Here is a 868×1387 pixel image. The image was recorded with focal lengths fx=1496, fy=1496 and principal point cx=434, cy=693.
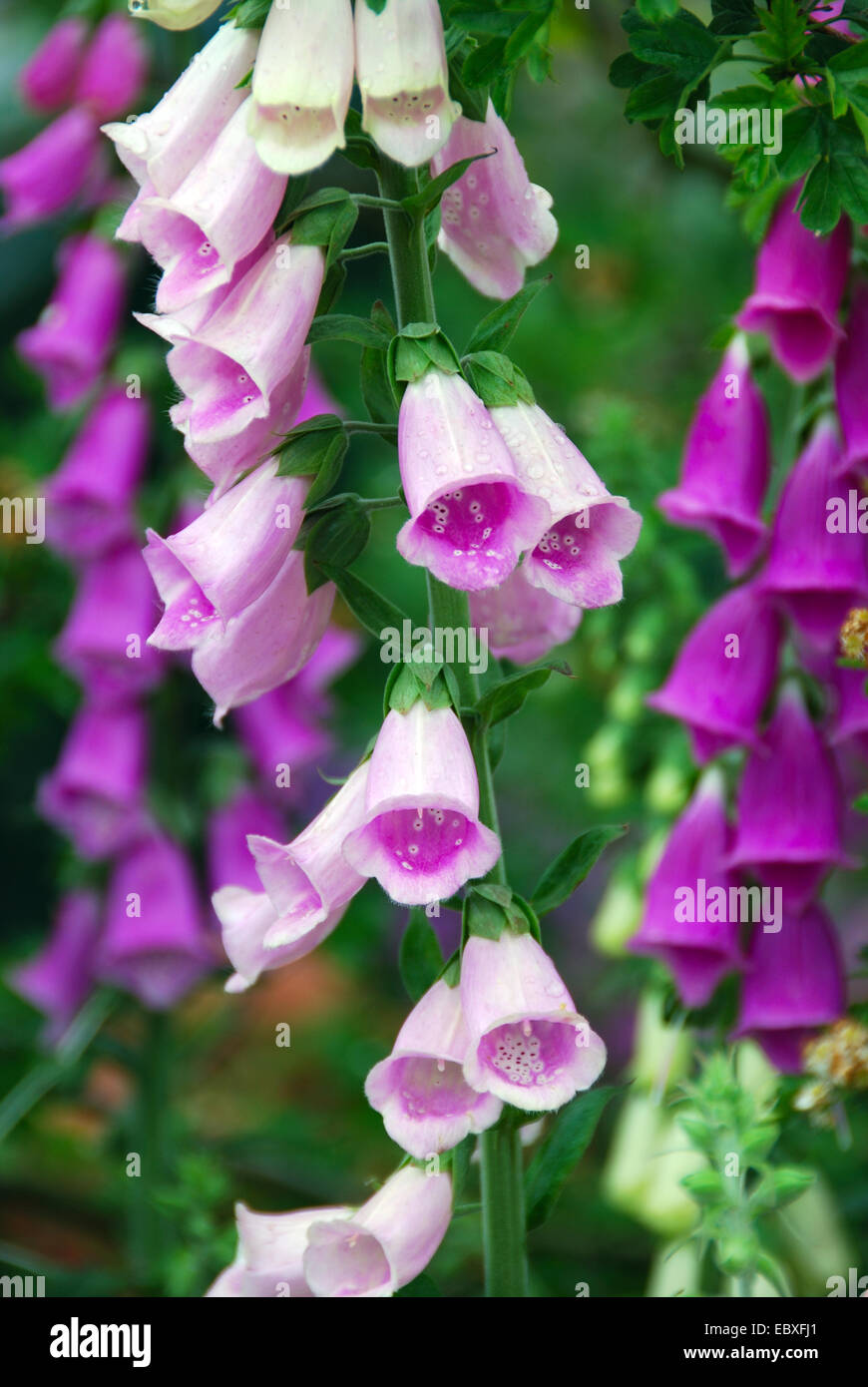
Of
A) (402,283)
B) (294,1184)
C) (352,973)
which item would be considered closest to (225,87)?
(402,283)

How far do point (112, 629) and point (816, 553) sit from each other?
2.93 ft

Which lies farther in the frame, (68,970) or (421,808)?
(68,970)

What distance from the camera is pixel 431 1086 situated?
2.66ft

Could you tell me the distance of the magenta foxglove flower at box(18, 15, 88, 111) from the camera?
168cm

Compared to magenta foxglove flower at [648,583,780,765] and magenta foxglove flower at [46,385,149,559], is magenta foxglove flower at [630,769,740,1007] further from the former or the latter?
magenta foxglove flower at [46,385,149,559]

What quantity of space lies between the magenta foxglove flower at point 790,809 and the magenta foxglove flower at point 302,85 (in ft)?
2.06

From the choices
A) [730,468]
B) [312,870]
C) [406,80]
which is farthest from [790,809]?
[406,80]

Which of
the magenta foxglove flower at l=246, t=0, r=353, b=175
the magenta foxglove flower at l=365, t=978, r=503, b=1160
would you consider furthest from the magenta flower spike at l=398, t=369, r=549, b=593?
the magenta foxglove flower at l=365, t=978, r=503, b=1160

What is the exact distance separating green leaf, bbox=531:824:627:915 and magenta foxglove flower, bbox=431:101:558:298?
325 mm

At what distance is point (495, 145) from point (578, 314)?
177 centimetres

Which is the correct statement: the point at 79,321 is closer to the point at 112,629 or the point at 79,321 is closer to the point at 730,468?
the point at 112,629

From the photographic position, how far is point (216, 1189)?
131cm
